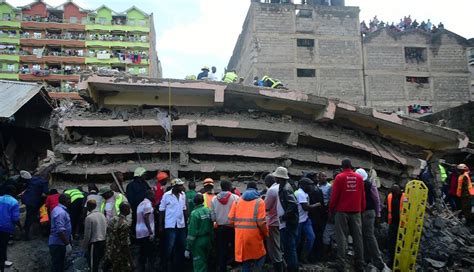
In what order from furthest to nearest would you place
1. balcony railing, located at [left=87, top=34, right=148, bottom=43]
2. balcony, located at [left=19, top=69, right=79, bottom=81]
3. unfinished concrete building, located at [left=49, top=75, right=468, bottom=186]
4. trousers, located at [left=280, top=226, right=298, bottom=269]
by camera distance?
balcony railing, located at [left=87, top=34, right=148, bottom=43] < balcony, located at [left=19, top=69, right=79, bottom=81] < unfinished concrete building, located at [left=49, top=75, right=468, bottom=186] < trousers, located at [left=280, top=226, right=298, bottom=269]

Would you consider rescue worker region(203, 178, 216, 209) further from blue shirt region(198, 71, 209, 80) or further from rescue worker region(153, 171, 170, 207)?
blue shirt region(198, 71, 209, 80)

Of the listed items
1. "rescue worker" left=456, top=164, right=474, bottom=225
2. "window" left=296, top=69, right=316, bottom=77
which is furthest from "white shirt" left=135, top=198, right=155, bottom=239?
"window" left=296, top=69, right=316, bottom=77

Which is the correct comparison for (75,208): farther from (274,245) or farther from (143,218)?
(274,245)

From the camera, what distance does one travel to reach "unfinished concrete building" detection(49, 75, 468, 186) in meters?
8.81

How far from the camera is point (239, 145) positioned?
9.33 meters

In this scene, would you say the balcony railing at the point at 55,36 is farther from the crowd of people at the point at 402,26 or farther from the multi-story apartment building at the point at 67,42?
the crowd of people at the point at 402,26

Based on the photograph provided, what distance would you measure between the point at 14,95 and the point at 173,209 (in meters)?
7.31

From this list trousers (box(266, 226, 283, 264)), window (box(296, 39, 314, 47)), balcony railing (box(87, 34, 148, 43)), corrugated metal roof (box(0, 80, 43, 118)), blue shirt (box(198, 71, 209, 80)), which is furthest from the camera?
balcony railing (box(87, 34, 148, 43))

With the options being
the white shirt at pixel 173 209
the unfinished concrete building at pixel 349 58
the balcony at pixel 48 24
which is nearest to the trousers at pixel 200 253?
the white shirt at pixel 173 209

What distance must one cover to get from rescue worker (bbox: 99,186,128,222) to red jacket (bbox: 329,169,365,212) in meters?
3.48

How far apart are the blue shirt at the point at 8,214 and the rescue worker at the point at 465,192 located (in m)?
9.37

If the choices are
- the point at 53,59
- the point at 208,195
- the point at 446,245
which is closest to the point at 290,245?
the point at 208,195

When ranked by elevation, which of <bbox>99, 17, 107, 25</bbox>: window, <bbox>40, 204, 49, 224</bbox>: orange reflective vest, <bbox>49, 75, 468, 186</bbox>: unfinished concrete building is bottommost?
<bbox>40, 204, 49, 224</bbox>: orange reflective vest

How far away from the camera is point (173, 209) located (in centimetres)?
675
